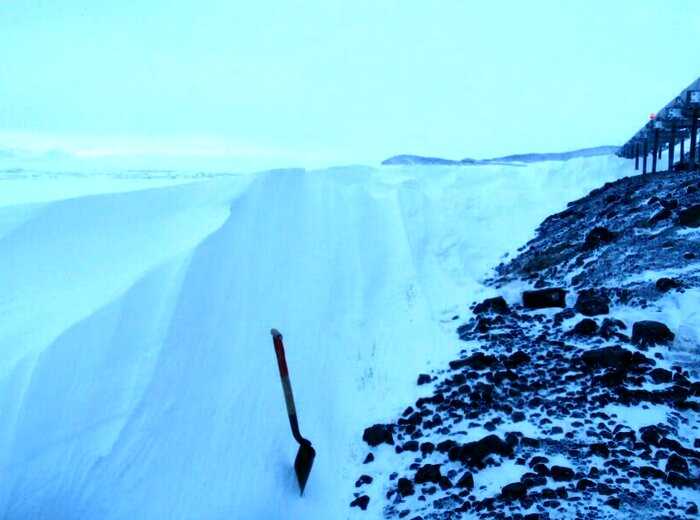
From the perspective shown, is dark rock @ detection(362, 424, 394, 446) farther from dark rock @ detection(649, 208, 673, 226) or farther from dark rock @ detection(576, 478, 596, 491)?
dark rock @ detection(649, 208, 673, 226)

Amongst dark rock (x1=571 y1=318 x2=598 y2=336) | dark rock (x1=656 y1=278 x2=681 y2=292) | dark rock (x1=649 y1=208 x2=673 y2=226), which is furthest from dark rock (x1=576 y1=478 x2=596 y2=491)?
dark rock (x1=649 y1=208 x2=673 y2=226)

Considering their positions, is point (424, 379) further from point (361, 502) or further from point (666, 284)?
point (666, 284)

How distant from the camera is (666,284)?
6527 millimetres

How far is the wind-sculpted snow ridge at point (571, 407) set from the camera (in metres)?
4.20

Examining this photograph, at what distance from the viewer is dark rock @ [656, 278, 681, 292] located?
646cm

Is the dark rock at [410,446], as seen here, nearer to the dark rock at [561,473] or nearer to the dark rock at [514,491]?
the dark rock at [514,491]

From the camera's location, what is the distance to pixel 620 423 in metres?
4.81

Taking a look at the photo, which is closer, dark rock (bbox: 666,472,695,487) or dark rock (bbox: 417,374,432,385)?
dark rock (bbox: 666,472,695,487)

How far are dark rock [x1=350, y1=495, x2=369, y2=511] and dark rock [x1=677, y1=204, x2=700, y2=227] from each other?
6.77m

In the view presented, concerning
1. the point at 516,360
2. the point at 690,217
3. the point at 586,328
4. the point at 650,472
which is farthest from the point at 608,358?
the point at 690,217

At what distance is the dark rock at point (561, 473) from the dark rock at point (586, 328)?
2.52m

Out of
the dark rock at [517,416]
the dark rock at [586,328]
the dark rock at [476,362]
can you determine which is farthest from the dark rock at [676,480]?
the dark rock at [476,362]

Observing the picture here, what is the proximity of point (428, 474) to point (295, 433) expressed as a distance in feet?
4.84

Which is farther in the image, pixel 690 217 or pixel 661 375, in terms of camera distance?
pixel 690 217
